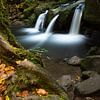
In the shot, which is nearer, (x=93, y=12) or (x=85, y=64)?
(x=85, y=64)

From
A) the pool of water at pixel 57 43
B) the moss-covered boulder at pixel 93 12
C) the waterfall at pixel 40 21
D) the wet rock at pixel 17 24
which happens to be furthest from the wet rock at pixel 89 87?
the wet rock at pixel 17 24

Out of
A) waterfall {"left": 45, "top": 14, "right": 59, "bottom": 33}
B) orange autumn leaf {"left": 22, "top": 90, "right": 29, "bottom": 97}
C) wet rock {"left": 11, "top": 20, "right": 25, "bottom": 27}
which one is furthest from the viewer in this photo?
wet rock {"left": 11, "top": 20, "right": 25, "bottom": 27}

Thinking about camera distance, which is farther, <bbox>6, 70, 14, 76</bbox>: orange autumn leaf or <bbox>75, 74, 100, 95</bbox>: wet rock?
<bbox>75, 74, 100, 95</bbox>: wet rock

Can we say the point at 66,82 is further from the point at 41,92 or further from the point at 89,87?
the point at 41,92

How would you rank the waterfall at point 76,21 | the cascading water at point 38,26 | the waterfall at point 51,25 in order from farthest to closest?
the cascading water at point 38,26 < the waterfall at point 51,25 < the waterfall at point 76,21

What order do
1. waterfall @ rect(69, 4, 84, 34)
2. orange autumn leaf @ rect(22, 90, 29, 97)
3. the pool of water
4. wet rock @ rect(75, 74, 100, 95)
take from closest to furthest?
orange autumn leaf @ rect(22, 90, 29, 97), wet rock @ rect(75, 74, 100, 95), the pool of water, waterfall @ rect(69, 4, 84, 34)

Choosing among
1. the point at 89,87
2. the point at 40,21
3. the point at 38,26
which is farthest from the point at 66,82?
the point at 40,21

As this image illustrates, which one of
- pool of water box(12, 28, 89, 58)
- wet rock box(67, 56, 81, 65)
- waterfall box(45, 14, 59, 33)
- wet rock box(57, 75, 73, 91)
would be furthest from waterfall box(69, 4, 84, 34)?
wet rock box(57, 75, 73, 91)

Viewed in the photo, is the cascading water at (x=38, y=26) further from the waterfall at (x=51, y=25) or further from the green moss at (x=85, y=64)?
the green moss at (x=85, y=64)

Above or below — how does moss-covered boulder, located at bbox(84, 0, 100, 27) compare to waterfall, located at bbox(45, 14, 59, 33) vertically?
above

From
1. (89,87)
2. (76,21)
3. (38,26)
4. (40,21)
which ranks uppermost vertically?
(76,21)

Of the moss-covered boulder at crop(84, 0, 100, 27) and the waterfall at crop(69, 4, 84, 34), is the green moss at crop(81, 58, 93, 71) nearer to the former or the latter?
the moss-covered boulder at crop(84, 0, 100, 27)

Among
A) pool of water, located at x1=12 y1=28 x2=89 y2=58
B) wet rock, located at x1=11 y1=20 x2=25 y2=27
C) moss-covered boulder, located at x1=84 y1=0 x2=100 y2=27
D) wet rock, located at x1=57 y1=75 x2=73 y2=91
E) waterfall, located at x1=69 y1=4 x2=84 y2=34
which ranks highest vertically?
moss-covered boulder, located at x1=84 y1=0 x2=100 y2=27

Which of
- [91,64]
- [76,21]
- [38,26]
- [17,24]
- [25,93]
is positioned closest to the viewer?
[25,93]
